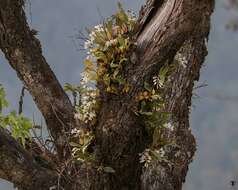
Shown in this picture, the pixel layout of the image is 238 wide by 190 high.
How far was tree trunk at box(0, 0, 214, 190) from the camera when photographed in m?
3.66

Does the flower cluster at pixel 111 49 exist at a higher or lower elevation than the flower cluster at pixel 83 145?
higher

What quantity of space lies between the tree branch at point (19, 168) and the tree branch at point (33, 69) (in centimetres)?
62

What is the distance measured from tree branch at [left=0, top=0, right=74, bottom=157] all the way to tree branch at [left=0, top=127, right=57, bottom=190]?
617 mm

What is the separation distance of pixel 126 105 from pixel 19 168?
0.98 meters

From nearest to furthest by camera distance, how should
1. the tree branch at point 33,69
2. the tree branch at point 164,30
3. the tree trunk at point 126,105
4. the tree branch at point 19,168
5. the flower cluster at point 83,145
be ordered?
the tree branch at point 164,30, the tree trunk at point 126,105, the flower cluster at point 83,145, the tree branch at point 19,168, the tree branch at point 33,69

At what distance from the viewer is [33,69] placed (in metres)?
5.05

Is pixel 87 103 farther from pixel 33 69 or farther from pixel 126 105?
pixel 33 69

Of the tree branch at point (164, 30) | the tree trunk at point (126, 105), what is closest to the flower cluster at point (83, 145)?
the tree trunk at point (126, 105)

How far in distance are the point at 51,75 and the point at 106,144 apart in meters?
1.62

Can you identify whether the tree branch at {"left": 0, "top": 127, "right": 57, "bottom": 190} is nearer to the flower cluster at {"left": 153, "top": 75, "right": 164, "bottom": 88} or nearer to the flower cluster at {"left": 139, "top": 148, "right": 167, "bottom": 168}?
the flower cluster at {"left": 139, "top": 148, "right": 167, "bottom": 168}

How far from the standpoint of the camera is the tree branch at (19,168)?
407 centimetres

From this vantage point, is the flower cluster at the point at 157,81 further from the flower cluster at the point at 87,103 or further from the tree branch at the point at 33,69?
the tree branch at the point at 33,69

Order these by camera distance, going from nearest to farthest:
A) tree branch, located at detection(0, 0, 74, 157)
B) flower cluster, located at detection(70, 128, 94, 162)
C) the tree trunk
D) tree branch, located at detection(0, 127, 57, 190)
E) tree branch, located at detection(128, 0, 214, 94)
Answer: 1. tree branch, located at detection(128, 0, 214, 94)
2. the tree trunk
3. flower cluster, located at detection(70, 128, 94, 162)
4. tree branch, located at detection(0, 127, 57, 190)
5. tree branch, located at detection(0, 0, 74, 157)

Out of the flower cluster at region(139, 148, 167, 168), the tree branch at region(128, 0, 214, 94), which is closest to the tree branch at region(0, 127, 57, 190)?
the flower cluster at region(139, 148, 167, 168)
